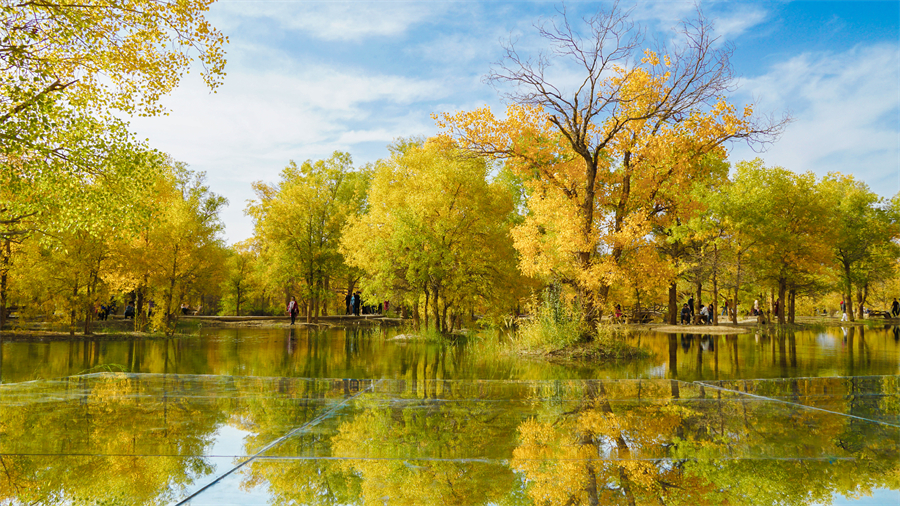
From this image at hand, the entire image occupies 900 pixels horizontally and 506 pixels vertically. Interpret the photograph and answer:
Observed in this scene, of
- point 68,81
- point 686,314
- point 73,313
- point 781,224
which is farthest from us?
point 686,314

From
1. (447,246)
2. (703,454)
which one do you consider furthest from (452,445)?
(447,246)

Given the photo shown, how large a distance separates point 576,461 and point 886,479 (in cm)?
188

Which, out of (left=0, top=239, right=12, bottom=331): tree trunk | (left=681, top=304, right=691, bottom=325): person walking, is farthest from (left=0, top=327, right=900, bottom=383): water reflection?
(left=681, top=304, right=691, bottom=325): person walking

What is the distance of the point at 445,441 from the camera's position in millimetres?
4516

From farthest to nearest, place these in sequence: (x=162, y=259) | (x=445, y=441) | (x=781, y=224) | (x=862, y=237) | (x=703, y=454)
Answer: (x=862, y=237)
(x=781, y=224)
(x=162, y=259)
(x=445, y=441)
(x=703, y=454)

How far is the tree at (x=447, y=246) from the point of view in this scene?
2045 cm

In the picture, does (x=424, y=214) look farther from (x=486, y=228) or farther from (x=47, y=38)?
(x=47, y=38)

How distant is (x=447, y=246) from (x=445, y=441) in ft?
53.8

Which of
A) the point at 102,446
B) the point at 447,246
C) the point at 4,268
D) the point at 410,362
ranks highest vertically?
the point at 447,246

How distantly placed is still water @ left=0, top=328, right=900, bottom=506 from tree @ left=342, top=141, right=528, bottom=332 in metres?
12.3

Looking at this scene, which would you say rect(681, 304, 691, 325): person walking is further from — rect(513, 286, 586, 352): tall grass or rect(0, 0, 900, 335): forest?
rect(513, 286, 586, 352): tall grass

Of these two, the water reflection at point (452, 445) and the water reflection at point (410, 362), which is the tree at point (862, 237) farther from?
the water reflection at point (452, 445)

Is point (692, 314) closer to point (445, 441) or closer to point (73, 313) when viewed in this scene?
point (73, 313)

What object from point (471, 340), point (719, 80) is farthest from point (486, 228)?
point (719, 80)
